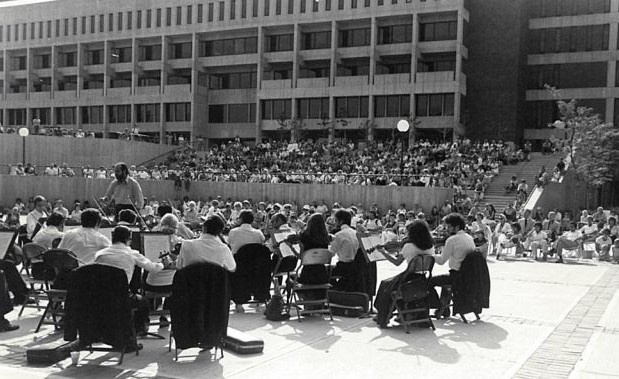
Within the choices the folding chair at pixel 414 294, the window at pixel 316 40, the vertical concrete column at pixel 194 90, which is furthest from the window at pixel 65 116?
the folding chair at pixel 414 294

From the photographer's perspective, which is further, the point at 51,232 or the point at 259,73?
the point at 259,73

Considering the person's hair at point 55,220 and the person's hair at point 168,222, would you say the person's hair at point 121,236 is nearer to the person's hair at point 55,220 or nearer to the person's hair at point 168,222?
the person's hair at point 168,222

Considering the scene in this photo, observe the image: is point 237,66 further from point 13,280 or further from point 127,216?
point 13,280

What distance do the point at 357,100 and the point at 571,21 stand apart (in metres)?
17.1

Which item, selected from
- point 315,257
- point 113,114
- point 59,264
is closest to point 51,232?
point 59,264

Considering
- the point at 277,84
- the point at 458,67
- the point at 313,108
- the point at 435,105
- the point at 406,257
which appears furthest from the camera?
the point at 277,84

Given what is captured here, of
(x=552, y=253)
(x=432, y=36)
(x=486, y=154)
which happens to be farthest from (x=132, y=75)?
(x=552, y=253)

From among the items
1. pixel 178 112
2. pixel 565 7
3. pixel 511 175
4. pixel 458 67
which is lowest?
pixel 511 175

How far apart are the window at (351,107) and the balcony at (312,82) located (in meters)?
1.62

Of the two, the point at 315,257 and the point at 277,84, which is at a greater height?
the point at 277,84

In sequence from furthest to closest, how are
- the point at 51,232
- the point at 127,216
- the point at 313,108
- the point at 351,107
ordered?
the point at 313,108 → the point at 351,107 → the point at 127,216 → the point at 51,232

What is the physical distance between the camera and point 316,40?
5709 centimetres

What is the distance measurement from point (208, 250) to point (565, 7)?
50.9m

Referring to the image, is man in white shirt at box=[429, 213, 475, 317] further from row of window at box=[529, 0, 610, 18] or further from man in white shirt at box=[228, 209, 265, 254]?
row of window at box=[529, 0, 610, 18]
